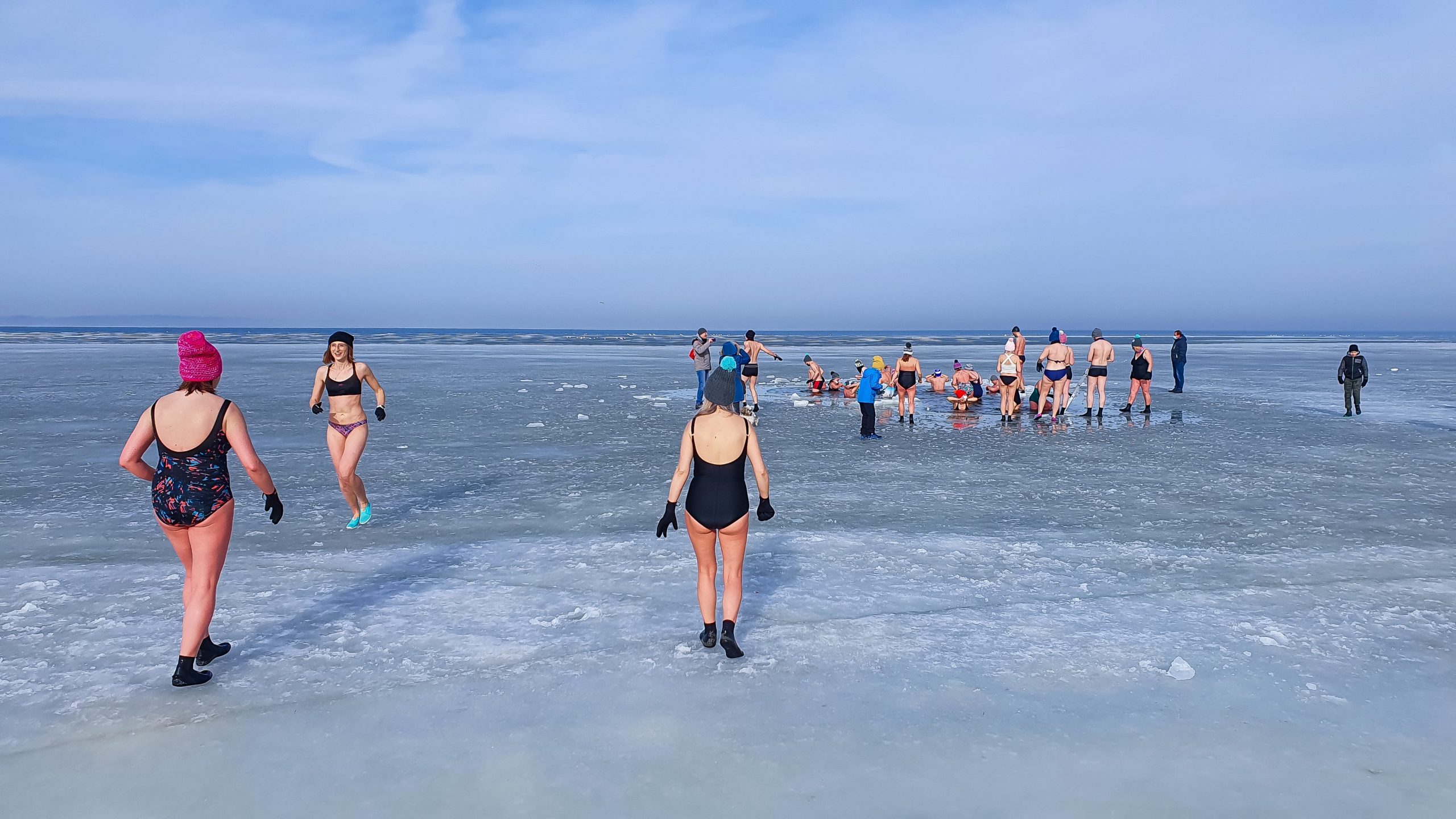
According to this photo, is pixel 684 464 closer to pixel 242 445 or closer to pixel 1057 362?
pixel 242 445

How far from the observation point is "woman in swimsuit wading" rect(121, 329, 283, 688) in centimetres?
448

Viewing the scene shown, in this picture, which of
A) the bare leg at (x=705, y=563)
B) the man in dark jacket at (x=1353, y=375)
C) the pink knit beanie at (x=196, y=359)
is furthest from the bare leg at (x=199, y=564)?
the man in dark jacket at (x=1353, y=375)

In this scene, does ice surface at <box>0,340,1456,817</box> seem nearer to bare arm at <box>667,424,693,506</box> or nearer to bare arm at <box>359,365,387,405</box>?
bare arm at <box>667,424,693,506</box>

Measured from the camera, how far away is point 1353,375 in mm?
17203

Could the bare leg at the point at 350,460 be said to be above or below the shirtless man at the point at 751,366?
below

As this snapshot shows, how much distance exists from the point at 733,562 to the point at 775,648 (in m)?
0.61

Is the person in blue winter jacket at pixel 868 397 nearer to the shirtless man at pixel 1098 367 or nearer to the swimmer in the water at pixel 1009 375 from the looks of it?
the swimmer in the water at pixel 1009 375

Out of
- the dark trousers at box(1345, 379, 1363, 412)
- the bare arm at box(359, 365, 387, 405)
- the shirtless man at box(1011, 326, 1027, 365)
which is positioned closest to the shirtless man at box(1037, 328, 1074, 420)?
the shirtless man at box(1011, 326, 1027, 365)

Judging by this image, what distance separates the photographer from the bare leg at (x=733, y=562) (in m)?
4.97

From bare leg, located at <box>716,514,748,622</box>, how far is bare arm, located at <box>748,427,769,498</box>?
0.19 metres

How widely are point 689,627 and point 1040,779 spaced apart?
7.84ft

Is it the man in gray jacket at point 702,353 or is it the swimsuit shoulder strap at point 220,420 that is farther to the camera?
the man in gray jacket at point 702,353

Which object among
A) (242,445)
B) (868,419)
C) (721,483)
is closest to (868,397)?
(868,419)

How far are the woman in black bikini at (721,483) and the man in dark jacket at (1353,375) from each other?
16.8 metres
